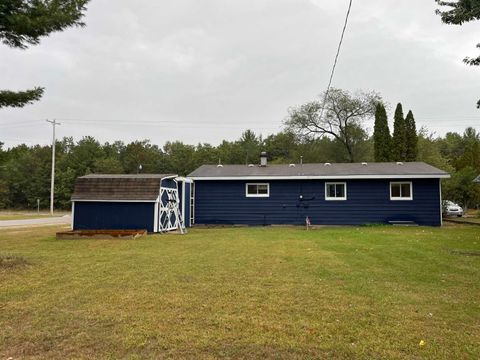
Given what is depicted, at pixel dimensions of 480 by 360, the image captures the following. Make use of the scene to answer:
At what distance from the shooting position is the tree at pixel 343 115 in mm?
38750

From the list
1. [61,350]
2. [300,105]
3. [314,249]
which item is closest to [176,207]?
[314,249]

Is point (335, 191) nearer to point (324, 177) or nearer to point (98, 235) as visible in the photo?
point (324, 177)

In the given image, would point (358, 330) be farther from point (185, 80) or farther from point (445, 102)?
point (445, 102)

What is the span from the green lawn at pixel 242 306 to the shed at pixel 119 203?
591 cm

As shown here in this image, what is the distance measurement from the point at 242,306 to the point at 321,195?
45.1ft

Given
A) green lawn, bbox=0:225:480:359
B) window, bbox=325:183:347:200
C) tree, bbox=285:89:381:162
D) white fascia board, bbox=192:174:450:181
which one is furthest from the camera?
tree, bbox=285:89:381:162

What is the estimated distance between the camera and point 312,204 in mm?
17766

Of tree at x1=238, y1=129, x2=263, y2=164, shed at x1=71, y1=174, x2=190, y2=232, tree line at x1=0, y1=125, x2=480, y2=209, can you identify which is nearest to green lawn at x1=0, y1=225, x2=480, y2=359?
shed at x1=71, y1=174, x2=190, y2=232

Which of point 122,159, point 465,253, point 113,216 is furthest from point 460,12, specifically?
point 122,159

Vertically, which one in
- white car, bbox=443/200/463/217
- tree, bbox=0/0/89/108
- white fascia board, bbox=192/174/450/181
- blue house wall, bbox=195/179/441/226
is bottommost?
white car, bbox=443/200/463/217

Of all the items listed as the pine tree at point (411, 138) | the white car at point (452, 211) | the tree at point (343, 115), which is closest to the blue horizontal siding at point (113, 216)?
the white car at point (452, 211)

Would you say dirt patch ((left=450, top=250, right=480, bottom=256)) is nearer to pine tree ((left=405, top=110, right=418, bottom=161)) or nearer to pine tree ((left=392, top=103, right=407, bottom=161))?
pine tree ((left=392, top=103, right=407, bottom=161))

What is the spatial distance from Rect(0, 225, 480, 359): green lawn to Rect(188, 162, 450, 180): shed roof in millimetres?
8651

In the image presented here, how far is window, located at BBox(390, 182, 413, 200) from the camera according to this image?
56.1 feet
